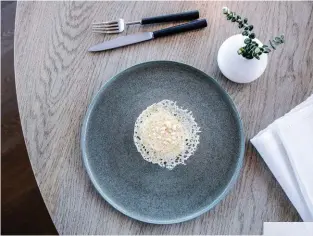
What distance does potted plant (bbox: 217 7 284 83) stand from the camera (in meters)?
0.80

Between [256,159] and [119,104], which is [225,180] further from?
[119,104]

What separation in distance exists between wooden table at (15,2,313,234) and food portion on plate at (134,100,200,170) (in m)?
0.10

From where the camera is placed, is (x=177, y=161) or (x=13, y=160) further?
(x=13, y=160)

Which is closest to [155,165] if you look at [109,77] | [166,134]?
[166,134]

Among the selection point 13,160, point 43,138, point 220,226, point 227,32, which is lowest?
point 13,160

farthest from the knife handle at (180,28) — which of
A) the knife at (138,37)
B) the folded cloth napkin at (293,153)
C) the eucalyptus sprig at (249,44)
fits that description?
the folded cloth napkin at (293,153)

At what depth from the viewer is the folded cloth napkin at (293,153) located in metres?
0.87

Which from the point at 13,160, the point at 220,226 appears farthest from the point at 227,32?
the point at 13,160

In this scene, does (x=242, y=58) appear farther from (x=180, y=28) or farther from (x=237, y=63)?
(x=180, y=28)

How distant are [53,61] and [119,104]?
0.16 meters

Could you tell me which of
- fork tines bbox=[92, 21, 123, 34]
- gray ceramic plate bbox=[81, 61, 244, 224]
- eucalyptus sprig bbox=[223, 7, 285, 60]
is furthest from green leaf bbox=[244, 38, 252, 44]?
fork tines bbox=[92, 21, 123, 34]

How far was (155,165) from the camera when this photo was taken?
89 centimetres

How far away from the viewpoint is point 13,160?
4.26 feet

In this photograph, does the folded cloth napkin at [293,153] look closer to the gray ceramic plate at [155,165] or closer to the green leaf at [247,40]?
the gray ceramic plate at [155,165]
